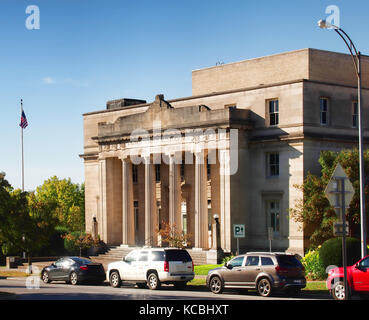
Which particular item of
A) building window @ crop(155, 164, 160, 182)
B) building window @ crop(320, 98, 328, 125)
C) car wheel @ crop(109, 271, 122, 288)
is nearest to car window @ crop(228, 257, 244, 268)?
car wheel @ crop(109, 271, 122, 288)

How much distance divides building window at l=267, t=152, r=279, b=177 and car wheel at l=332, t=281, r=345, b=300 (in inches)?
825

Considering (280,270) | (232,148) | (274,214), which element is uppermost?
(232,148)

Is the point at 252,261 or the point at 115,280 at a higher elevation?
the point at 252,261

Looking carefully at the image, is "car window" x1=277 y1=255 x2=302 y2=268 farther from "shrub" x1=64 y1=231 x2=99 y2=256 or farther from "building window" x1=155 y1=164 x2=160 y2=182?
"shrub" x1=64 y1=231 x2=99 y2=256

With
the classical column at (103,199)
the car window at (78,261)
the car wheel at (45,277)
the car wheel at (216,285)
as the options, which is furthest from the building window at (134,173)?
the car wheel at (216,285)

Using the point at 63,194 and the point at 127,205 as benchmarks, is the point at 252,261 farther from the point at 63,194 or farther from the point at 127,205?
the point at 63,194

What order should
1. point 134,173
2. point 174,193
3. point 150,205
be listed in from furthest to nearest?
1. point 134,173
2. point 150,205
3. point 174,193

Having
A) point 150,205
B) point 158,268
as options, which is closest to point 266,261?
point 158,268

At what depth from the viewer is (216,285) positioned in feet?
102

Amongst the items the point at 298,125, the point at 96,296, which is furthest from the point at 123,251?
the point at 96,296

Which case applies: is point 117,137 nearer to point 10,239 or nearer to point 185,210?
point 185,210

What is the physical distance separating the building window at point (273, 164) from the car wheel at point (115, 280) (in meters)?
16.0

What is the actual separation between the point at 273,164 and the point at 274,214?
3.37m
